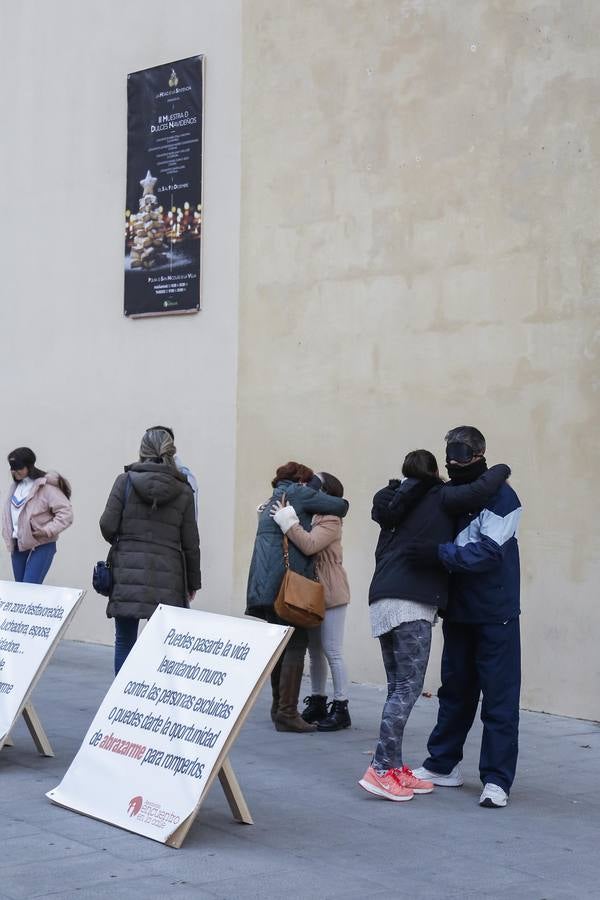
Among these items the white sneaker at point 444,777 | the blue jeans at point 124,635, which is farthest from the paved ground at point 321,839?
the blue jeans at point 124,635

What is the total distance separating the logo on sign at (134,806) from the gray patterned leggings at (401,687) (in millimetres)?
1321

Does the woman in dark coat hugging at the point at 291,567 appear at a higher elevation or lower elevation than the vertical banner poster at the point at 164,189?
lower

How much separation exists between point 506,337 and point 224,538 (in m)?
3.44

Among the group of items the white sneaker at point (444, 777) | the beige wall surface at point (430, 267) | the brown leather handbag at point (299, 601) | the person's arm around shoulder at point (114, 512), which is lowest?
the white sneaker at point (444, 777)

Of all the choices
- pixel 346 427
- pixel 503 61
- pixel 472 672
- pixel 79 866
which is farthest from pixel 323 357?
pixel 79 866

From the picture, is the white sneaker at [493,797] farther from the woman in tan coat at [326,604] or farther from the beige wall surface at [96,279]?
the beige wall surface at [96,279]

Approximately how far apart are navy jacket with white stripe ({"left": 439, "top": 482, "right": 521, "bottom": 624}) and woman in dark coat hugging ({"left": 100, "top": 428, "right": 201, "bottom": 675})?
92.3 inches

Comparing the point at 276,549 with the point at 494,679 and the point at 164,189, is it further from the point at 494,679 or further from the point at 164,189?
the point at 164,189

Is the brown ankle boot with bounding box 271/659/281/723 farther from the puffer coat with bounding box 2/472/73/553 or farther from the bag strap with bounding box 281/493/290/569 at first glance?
the puffer coat with bounding box 2/472/73/553

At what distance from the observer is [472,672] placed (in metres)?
6.98

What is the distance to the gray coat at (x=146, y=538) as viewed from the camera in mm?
8492

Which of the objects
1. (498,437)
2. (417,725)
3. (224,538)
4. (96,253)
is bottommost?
(417,725)

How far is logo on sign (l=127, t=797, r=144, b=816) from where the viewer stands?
605 cm

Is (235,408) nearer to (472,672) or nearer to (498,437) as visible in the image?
(498,437)
